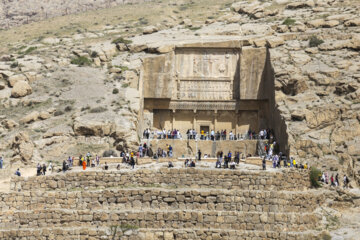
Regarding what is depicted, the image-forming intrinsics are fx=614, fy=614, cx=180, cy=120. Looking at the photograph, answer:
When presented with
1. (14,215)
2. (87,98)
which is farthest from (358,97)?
(14,215)

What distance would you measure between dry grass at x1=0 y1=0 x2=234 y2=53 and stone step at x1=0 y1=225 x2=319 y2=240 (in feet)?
154

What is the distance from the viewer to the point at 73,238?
2864cm

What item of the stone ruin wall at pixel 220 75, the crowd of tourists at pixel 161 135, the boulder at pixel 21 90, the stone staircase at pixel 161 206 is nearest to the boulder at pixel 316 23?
the stone ruin wall at pixel 220 75

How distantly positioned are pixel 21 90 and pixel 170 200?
2268cm

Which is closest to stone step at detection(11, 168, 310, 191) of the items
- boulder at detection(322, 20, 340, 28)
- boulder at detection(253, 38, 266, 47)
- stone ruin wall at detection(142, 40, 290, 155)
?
stone ruin wall at detection(142, 40, 290, 155)

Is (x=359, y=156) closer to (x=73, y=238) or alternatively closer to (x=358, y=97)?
(x=358, y=97)

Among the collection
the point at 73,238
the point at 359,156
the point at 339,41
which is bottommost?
the point at 73,238

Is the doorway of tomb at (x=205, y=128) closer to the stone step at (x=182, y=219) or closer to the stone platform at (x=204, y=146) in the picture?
the stone platform at (x=204, y=146)

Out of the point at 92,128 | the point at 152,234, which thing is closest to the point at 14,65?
the point at 92,128

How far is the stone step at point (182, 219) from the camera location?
95.0 ft

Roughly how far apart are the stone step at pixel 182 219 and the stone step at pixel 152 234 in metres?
0.38

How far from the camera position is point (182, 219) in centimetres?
2906

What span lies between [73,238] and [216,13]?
54643 millimetres

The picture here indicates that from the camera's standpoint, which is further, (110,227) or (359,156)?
(359,156)
